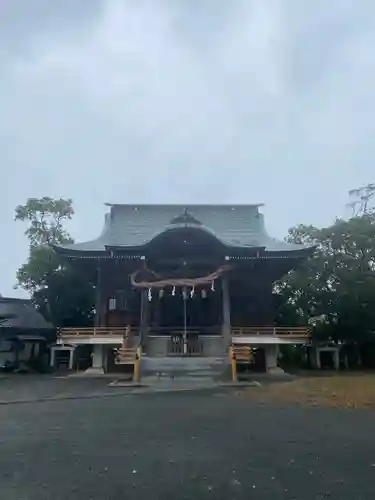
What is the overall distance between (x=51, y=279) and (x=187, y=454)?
23433mm

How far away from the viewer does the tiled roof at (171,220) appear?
984 inches

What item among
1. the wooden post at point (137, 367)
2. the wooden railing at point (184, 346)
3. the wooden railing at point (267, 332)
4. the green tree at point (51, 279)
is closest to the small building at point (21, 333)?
the green tree at point (51, 279)

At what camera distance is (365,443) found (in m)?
5.53

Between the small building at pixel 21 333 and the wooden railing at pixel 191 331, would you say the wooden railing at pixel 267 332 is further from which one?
the small building at pixel 21 333

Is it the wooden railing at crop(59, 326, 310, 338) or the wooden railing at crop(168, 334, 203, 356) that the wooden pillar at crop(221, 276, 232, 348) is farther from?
the wooden railing at crop(168, 334, 203, 356)

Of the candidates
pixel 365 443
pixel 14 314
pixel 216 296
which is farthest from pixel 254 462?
pixel 14 314

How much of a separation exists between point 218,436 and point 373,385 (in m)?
8.21

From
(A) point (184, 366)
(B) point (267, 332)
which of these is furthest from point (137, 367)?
(B) point (267, 332)

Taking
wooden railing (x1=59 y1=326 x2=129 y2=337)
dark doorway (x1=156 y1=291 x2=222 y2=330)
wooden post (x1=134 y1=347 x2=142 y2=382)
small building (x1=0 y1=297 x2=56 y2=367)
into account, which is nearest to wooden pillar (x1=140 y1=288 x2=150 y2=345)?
wooden railing (x1=59 y1=326 x2=129 y2=337)

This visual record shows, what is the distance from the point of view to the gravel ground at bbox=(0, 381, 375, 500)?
3674 millimetres

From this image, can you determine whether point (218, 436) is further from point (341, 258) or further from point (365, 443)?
point (341, 258)

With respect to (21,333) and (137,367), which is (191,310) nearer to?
(137,367)

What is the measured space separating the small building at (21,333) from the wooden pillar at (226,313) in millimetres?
9981

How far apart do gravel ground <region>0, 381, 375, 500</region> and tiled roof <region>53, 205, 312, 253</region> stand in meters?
16.4
